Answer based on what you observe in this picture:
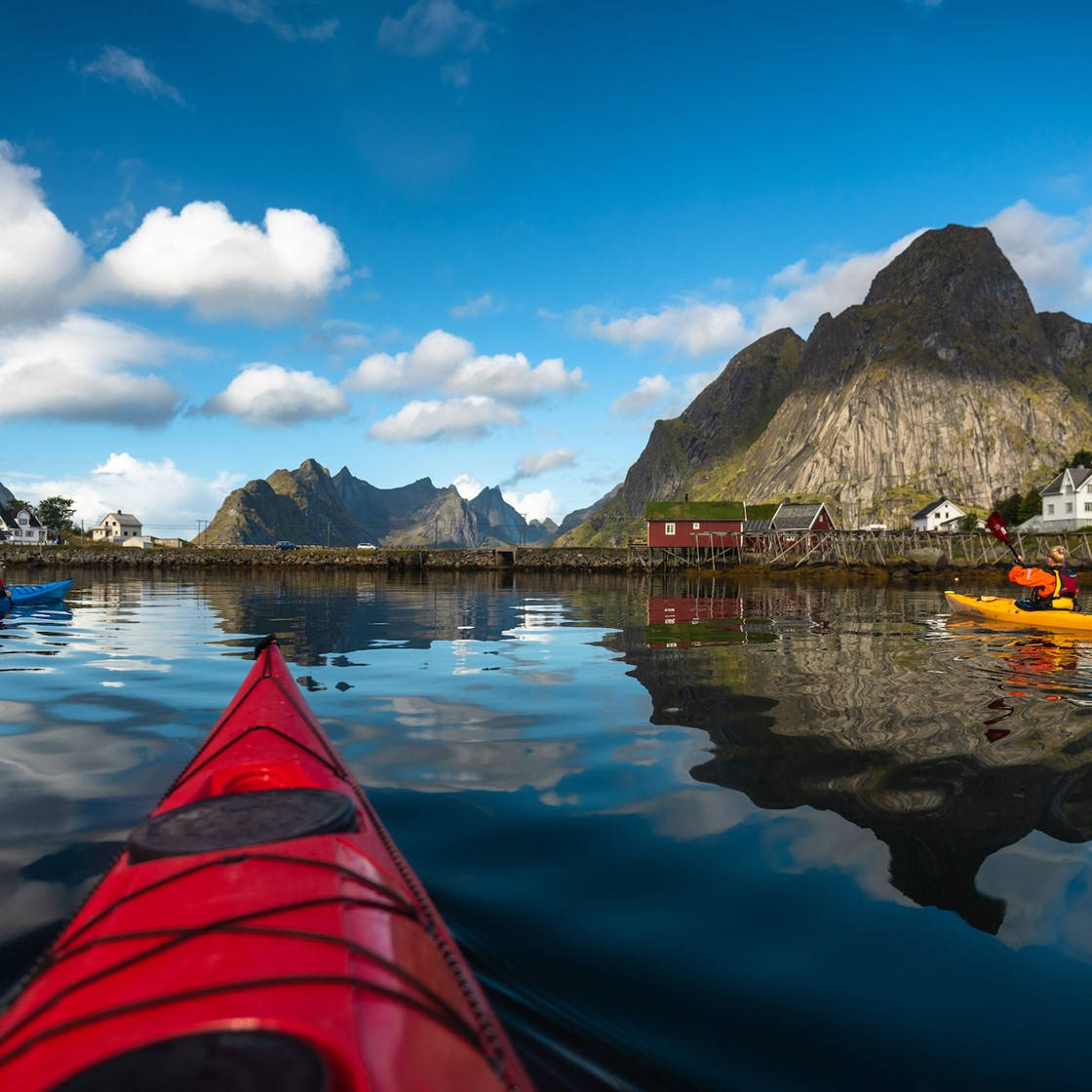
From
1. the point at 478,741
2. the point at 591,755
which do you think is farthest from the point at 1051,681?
the point at 478,741

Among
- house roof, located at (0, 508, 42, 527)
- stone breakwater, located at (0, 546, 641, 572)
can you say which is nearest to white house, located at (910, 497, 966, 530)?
stone breakwater, located at (0, 546, 641, 572)

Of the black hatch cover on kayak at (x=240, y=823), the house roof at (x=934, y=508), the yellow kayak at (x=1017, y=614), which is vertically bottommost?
the yellow kayak at (x=1017, y=614)

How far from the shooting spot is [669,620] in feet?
71.8

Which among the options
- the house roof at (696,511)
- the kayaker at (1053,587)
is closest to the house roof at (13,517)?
the house roof at (696,511)

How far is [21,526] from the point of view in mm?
100438

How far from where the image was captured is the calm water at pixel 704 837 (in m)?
3.02

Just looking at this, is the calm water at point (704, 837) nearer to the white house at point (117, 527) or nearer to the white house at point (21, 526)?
the white house at point (21, 526)

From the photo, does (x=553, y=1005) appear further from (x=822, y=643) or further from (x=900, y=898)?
(x=822, y=643)

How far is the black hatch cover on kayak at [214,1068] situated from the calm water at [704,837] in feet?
4.68

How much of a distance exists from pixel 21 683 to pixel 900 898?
12200 millimetres

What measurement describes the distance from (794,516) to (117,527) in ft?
491

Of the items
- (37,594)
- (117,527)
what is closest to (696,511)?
(37,594)

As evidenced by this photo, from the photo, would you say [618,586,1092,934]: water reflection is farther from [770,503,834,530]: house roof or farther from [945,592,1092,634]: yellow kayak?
[770,503,834,530]: house roof

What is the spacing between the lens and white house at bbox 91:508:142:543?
16100cm
